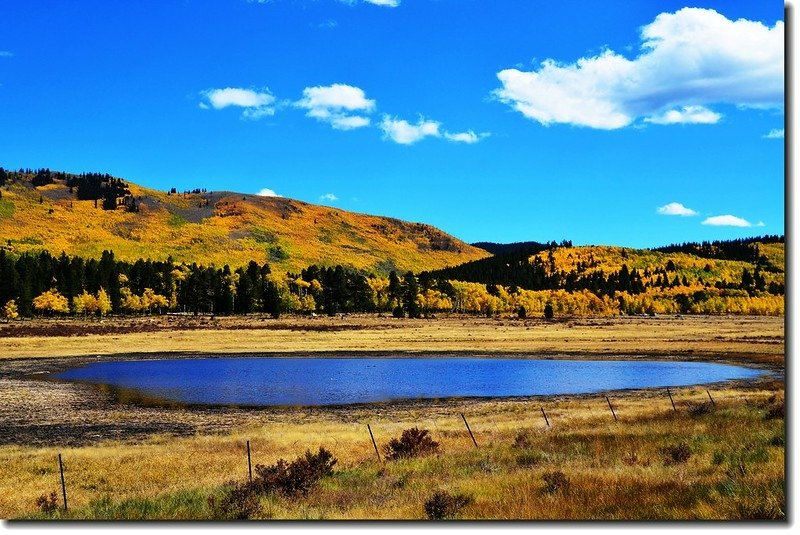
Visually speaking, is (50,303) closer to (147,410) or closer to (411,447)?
(147,410)

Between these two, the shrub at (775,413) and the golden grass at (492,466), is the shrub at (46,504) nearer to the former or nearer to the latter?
the golden grass at (492,466)

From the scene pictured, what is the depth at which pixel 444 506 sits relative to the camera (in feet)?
39.7

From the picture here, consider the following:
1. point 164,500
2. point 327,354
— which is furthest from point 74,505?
point 327,354

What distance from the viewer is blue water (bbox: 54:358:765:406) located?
45562 millimetres

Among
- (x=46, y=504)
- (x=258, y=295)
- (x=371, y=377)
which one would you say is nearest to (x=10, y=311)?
(x=258, y=295)

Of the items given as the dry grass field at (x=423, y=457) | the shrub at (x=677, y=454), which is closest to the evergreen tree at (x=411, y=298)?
the dry grass field at (x=423, y=457)

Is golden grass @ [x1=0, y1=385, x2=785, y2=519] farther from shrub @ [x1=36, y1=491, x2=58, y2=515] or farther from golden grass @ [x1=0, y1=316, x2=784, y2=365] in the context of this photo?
golden grass @ [x1=0, y1=316, x2=784, y2=365]

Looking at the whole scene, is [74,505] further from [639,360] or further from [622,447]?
[639,360]

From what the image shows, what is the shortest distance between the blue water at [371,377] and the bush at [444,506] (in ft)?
98.3

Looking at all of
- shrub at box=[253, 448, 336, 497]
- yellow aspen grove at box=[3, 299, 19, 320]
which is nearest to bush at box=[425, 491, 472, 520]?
shrub at box=[253, 448, 336, 497]

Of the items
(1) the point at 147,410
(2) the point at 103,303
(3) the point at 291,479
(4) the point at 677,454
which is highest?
(2) the point at 103,303

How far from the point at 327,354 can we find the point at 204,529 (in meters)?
64.6

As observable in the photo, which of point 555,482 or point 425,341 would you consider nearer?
point 555,482

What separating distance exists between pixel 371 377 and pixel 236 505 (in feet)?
137
